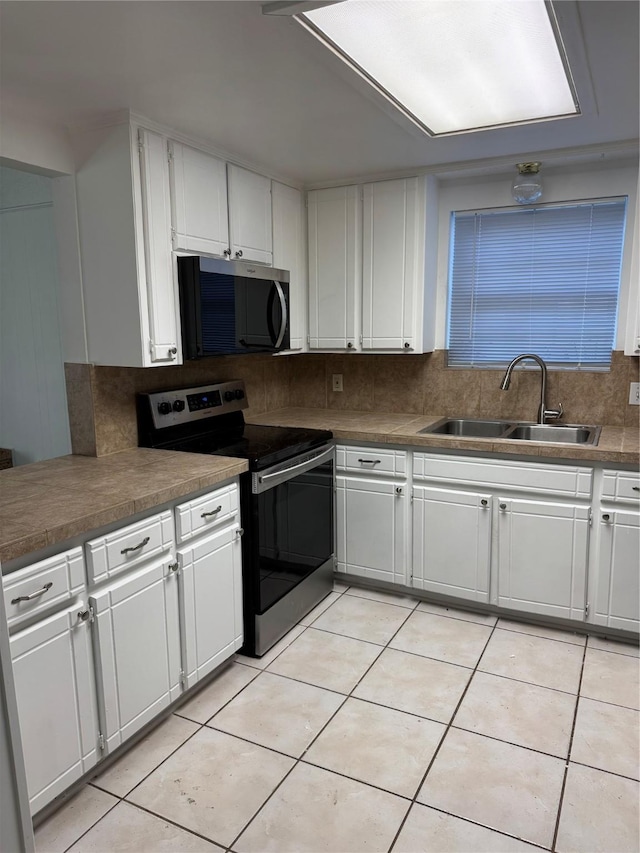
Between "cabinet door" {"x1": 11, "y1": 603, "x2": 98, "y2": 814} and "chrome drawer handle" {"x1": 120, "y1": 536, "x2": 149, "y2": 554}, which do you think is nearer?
"cabinet door" {"x1": 11, "y1": 603, "x2": 98, "y2": 814}

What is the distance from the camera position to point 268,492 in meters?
2.54

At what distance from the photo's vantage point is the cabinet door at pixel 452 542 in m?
2.87

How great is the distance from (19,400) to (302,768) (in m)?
2.19

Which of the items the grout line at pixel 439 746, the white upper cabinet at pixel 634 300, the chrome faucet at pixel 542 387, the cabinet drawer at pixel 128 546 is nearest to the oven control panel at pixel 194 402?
the cabinet drawer at pixel 128 546

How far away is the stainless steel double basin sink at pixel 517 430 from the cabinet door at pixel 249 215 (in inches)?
49.4

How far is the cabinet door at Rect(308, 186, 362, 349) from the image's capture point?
3330 millimetres

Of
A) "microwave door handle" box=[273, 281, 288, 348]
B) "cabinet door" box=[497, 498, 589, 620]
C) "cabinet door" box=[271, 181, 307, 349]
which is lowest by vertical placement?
"cabinet door" box=[497, 498, 589, 620]

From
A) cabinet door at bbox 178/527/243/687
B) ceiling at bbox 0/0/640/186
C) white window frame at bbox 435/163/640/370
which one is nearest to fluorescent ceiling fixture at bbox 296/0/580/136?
ceiling at bbox 0/0/640/186

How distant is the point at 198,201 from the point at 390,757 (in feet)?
7.56

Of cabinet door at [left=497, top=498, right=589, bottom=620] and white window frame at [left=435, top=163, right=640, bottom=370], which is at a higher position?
white window frame at [left=435, top=163, right=640, bottom=370]

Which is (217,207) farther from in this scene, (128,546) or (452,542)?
(452,542)

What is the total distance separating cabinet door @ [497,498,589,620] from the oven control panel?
147 cm

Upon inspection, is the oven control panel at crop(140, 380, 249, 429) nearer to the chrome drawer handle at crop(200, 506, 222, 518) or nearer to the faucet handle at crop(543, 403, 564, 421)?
the chrome drawer handle at crop(200, 506, 222, 518)

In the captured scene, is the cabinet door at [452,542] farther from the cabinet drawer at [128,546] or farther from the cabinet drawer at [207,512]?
the cabinet drawer at [128,546]
